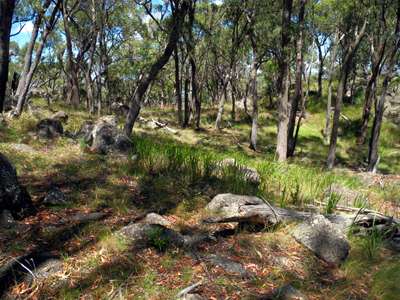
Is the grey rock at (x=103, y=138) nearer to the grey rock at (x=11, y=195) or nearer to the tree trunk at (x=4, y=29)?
the tree trunk at (x=4, y=29)

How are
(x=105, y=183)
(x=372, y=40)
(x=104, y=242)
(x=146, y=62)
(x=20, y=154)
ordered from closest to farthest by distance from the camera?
1. (x=104, y=242)
2. (x=105, y=183)
3. (x=20, y=154)
4. (x=372, y=40)
5. (x=146, y=62)

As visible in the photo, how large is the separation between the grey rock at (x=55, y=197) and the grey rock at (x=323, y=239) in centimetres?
294

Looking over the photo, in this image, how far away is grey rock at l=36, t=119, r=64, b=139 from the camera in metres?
8.70

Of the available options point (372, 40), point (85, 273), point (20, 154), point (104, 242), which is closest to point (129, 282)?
point (85, 273)

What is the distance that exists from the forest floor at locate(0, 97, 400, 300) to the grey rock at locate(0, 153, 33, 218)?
0.61ft

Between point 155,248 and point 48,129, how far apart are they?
241 inches

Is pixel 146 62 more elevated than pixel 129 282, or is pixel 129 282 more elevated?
pixel 146 62

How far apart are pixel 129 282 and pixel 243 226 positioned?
170cm

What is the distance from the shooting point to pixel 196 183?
6.07 metres

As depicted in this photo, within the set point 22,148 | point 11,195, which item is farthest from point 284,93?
point 11,195

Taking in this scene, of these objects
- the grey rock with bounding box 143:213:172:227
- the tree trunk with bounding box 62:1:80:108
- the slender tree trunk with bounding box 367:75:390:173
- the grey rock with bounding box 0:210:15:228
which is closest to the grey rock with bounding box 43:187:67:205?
the grey rock with bounding box 0:210:15:228

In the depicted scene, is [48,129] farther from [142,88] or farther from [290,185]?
[290,185]

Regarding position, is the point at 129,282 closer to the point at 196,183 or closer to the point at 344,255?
the point at 344,255

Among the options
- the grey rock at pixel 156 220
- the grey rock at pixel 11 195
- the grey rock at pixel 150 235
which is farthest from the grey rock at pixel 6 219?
the grey rock at pixel 156 220
